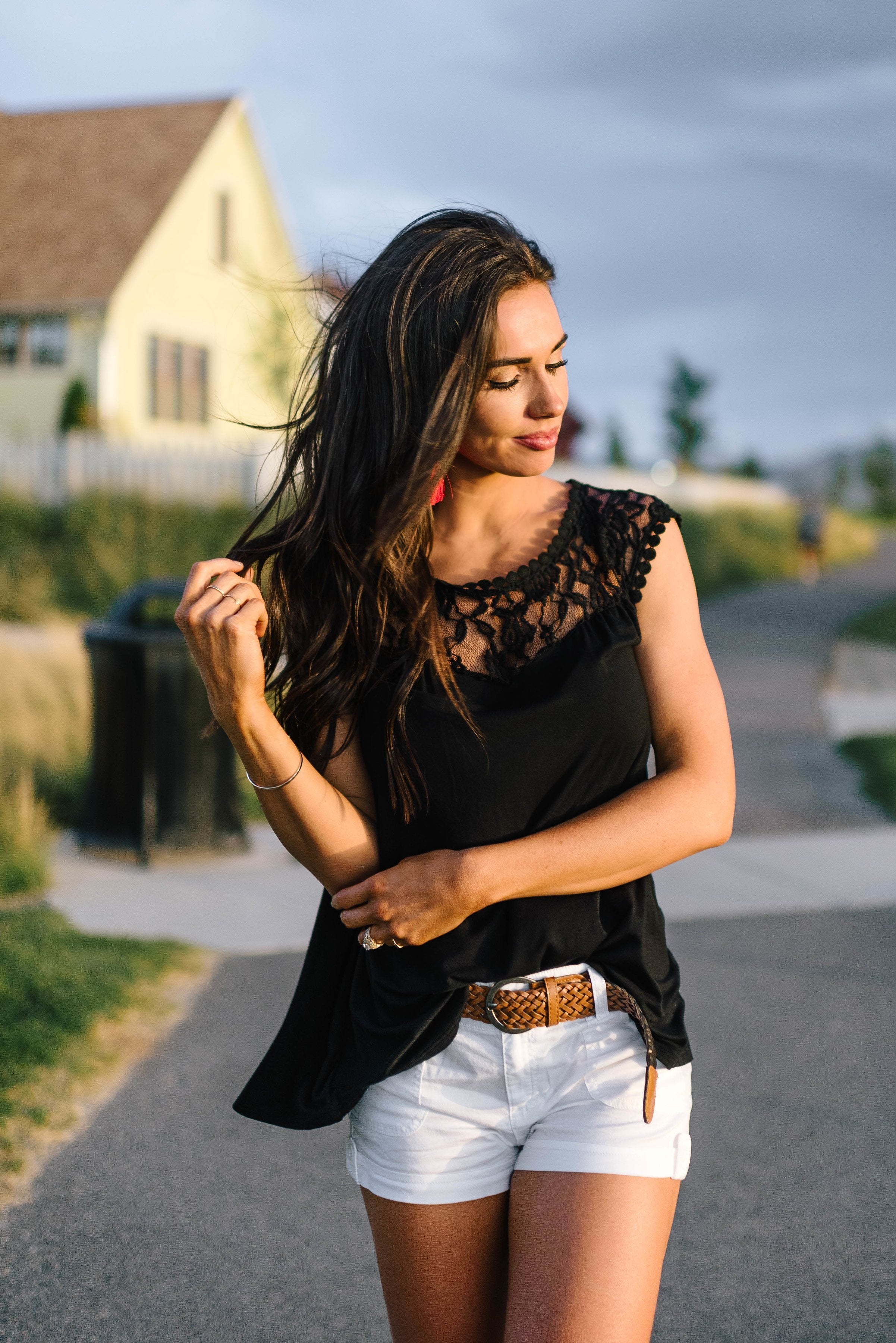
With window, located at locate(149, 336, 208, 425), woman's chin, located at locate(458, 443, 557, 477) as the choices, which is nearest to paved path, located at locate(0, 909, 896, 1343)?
woman's chin, located at locate(458, 443, 557, 477)

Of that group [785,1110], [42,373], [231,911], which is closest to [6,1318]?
[785,1110]

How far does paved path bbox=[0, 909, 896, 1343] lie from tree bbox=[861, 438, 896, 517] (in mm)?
73257

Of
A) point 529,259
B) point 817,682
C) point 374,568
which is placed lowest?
point 817,682

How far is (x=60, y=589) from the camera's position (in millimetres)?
15711

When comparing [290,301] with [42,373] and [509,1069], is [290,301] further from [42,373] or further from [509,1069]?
[42,373]

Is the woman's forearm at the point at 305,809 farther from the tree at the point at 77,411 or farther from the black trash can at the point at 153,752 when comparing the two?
the tree at the point at 77,411

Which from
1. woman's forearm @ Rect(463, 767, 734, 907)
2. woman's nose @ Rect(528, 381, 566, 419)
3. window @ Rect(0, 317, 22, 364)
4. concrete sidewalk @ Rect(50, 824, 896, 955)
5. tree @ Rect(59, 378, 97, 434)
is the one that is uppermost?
window @ Rect(0, 317, 22, 364)

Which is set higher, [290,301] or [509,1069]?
[290,301]

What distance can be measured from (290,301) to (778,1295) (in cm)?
283

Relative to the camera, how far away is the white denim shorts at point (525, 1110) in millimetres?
1915

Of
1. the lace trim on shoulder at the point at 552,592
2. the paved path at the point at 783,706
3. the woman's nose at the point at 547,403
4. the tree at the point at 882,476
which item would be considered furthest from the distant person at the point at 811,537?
the tree at the point at 882,476

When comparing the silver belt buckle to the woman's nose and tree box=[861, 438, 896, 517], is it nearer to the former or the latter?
the woman's nose

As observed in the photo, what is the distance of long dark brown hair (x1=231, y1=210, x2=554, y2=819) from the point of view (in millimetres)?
2047

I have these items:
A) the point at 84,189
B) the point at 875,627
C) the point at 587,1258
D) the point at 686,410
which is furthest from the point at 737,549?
the point at 686,410
